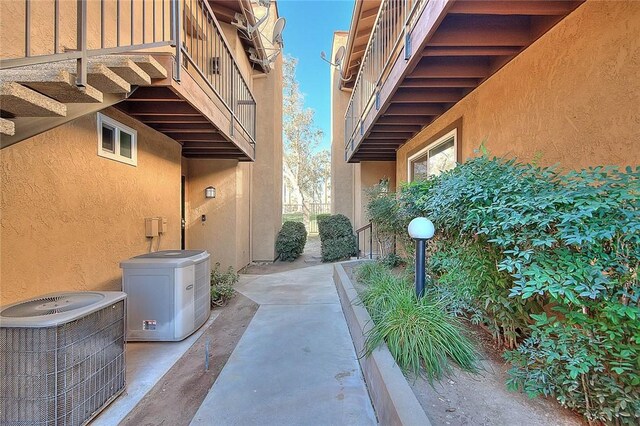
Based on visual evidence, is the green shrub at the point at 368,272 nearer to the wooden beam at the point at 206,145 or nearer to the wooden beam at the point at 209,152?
the wooden beam at the point at 206,145

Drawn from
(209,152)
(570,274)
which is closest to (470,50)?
(570,274)

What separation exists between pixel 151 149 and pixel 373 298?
4124 mm

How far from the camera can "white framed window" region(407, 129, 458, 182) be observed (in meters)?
4.54

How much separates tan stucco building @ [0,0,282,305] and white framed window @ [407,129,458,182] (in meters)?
3.51

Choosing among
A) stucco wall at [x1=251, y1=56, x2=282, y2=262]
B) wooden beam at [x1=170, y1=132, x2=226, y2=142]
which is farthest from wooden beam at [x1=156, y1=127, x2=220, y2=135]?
stucco wall at [x1=251, y1=56, x2=282, y2=262]

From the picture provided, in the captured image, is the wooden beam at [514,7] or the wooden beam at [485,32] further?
the wooden beam at [485,32]

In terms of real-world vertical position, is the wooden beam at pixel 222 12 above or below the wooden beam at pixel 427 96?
above

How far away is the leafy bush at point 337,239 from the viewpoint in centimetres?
947

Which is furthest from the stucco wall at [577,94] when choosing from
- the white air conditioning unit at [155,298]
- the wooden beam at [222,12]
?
the wooden beam at [222,12]

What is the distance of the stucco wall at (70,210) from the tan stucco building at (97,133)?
1 cm

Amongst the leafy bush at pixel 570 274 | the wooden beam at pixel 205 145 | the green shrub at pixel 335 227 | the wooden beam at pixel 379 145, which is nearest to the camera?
the leafy bush at pixel 570 274

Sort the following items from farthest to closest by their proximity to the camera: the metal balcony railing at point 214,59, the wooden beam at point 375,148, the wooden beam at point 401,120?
the wooden beam at point 375,148 < the wooden beam at point 401,120 < the metal balcony railing at point 214,59

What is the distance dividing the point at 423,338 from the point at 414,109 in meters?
3.61

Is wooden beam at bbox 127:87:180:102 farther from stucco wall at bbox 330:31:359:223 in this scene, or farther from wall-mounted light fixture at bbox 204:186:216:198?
stucco wall at bbox 330:31:359:223
